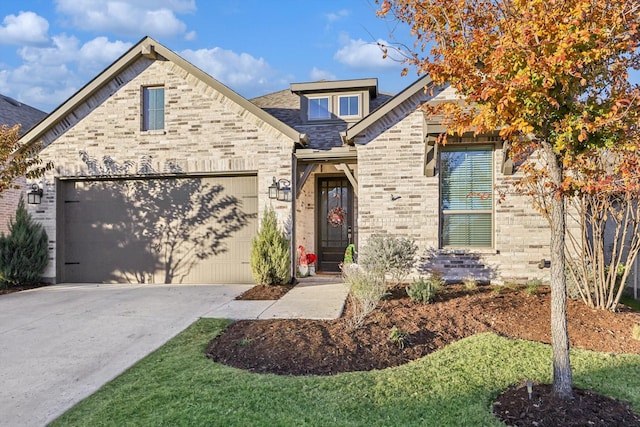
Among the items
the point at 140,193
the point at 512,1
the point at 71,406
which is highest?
the point at 512,1

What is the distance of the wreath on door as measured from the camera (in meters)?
11.5

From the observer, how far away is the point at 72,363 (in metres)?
4.45

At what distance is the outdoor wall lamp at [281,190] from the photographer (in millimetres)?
8922

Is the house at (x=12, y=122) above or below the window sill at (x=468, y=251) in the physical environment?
above

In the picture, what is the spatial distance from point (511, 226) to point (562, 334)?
212 inches

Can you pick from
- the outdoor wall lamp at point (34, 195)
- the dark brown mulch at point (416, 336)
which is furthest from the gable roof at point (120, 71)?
the dark brown mulch at point (416, 336)

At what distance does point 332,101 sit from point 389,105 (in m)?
3.31

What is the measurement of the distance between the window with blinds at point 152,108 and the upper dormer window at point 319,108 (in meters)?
4.08

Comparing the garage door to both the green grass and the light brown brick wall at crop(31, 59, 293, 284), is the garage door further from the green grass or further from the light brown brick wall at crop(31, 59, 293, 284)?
the green grass

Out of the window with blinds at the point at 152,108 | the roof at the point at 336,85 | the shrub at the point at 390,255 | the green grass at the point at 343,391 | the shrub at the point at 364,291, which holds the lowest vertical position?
the green grass at the point at 343,391

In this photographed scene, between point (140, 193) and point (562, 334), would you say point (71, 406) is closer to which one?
point (562, 334)

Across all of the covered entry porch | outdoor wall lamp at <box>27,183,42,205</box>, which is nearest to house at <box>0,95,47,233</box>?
outdoor wall lamp at <box>27,183,42,205</box>

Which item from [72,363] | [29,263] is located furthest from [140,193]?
[72,363]

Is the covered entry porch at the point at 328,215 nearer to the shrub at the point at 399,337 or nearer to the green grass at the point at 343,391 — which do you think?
the shrub at the point at 399,337
